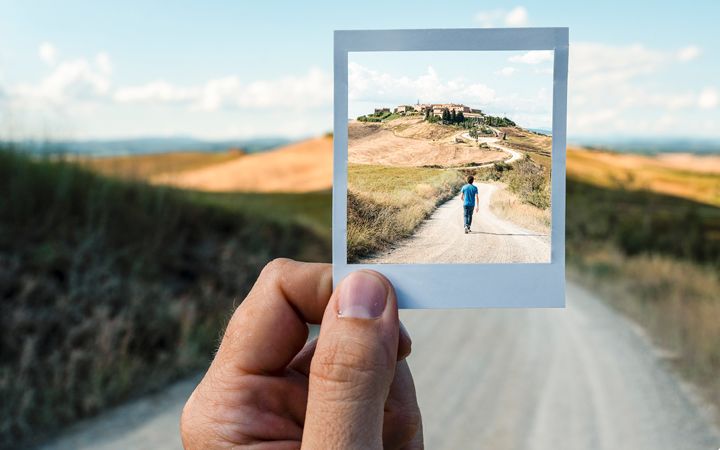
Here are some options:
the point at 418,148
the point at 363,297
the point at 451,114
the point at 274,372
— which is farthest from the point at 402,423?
the point at 451,114

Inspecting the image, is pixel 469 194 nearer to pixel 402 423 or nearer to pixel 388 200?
pixel 388 200

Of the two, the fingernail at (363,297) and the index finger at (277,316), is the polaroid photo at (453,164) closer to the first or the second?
the fingernail at (363,297)

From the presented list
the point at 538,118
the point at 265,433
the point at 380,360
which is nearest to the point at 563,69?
the point at 538,118

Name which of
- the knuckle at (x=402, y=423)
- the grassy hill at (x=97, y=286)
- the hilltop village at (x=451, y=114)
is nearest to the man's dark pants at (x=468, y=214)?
the hilltop village at (x=451, y=114)

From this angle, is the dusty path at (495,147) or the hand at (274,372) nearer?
the dusty path at (495,147)

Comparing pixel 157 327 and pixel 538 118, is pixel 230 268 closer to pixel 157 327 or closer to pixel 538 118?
pixel 157 327

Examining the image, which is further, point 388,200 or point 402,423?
point 402,423
